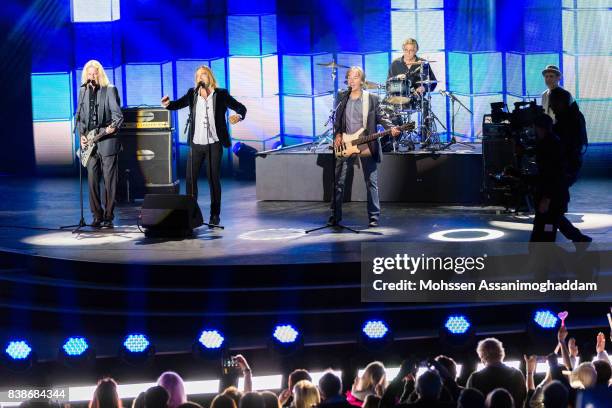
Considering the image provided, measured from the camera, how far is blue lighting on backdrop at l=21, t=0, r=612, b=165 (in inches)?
612

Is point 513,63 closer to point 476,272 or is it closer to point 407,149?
point 407,149

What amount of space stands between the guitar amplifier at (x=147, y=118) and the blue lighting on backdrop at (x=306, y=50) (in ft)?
11.6

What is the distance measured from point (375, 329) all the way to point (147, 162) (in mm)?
6455

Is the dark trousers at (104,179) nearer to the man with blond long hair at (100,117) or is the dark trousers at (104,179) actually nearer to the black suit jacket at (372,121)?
the man with blond long hair at (100,117)

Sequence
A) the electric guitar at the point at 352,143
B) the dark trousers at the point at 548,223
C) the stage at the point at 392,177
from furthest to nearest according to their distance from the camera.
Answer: the stage at the point at 392,177 → the electric guitar at the point at 352,143 → the dark trousers at the point at 548,223

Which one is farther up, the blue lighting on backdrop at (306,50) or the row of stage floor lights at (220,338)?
the blue lighting on backdrop at (306,50)

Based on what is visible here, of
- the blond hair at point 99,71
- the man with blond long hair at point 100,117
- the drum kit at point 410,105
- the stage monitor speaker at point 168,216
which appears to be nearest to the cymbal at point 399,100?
the drum kit at point 410,105

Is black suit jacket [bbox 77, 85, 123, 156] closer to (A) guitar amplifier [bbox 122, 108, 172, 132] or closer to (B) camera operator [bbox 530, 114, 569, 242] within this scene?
(A) guitar amplifier [bbox 122, 108, 172, 132]

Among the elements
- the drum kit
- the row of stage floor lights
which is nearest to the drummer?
the drum kit

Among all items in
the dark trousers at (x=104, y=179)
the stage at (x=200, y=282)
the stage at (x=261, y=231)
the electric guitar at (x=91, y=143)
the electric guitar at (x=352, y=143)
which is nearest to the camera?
the stage at (x=200, y=282)

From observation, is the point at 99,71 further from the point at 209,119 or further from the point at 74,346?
the point at 74,346

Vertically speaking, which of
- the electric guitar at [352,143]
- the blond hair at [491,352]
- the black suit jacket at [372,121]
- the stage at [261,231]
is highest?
the black suit jacket at [372,121]

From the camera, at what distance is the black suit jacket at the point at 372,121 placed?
33.9 feet

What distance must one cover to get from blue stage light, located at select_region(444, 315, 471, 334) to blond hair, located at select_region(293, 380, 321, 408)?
2499 millimetres
